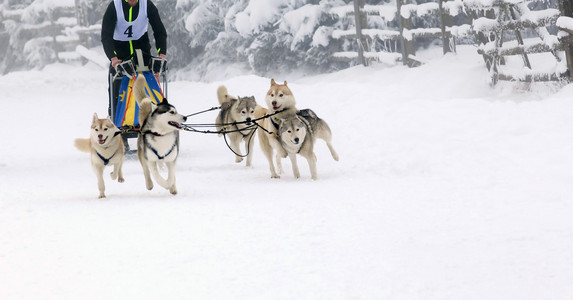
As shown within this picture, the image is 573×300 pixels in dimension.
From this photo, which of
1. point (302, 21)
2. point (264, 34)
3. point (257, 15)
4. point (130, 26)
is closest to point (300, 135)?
point (130, 26)

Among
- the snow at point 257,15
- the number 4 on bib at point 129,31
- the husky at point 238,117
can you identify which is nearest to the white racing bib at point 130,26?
the number 4 on bib at point 129,31

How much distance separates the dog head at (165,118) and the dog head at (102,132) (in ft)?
1.24

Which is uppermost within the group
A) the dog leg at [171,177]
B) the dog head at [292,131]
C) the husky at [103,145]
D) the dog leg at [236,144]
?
the husky at [103,145]

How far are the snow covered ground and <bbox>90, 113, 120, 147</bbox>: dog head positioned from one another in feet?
1.82

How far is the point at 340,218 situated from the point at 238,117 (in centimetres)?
381

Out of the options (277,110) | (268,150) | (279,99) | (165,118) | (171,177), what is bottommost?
(268,150)

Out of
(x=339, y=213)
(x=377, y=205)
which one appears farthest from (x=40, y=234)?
(x=377, y=205)

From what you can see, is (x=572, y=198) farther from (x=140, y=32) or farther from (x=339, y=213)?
(x=140, y=32)

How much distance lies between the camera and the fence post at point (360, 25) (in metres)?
18.7

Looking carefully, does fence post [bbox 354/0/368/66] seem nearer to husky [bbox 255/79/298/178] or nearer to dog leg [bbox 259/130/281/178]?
dog leg [bbox 259/130/281/178]

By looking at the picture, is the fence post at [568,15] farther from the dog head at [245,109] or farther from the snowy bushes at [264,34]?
the snowy bushes at [264,34]

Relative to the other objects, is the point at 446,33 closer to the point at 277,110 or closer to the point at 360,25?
the point at 360,25

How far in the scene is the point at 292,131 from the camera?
7.43 m

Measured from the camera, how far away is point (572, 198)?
18.9 feet
